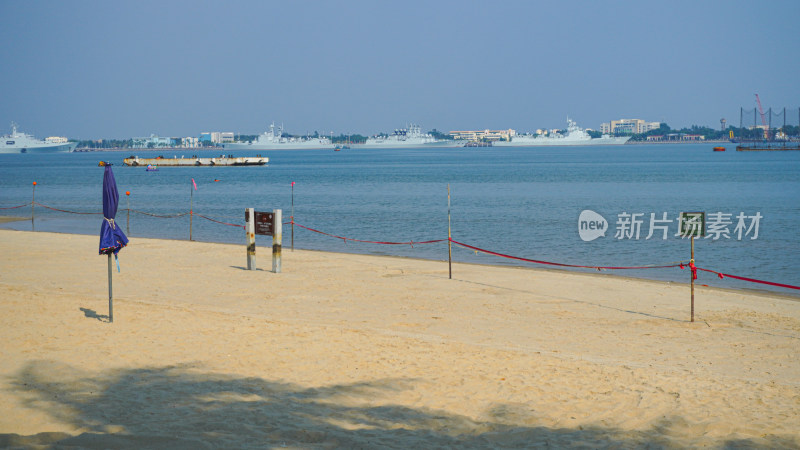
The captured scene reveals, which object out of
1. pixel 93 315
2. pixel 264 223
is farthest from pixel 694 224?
pixel 264 223

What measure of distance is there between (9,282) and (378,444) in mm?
11987

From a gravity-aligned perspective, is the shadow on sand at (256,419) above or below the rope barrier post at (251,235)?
below

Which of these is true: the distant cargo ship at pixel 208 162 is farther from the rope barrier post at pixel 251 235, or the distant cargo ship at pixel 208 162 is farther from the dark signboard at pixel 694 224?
the dark signboard at pixel 694 224

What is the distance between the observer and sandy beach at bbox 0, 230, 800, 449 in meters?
6.92

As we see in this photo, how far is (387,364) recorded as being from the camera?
9.40m

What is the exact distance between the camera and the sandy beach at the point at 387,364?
6918 mm

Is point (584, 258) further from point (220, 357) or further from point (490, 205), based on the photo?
point (490, 205)

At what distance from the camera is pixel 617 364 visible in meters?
9.78

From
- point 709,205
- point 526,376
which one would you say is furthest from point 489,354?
point 709,205

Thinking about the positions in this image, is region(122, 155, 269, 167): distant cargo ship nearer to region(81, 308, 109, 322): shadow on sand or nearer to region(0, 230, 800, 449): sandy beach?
region(0, 230, 800, 449): sandy beach
